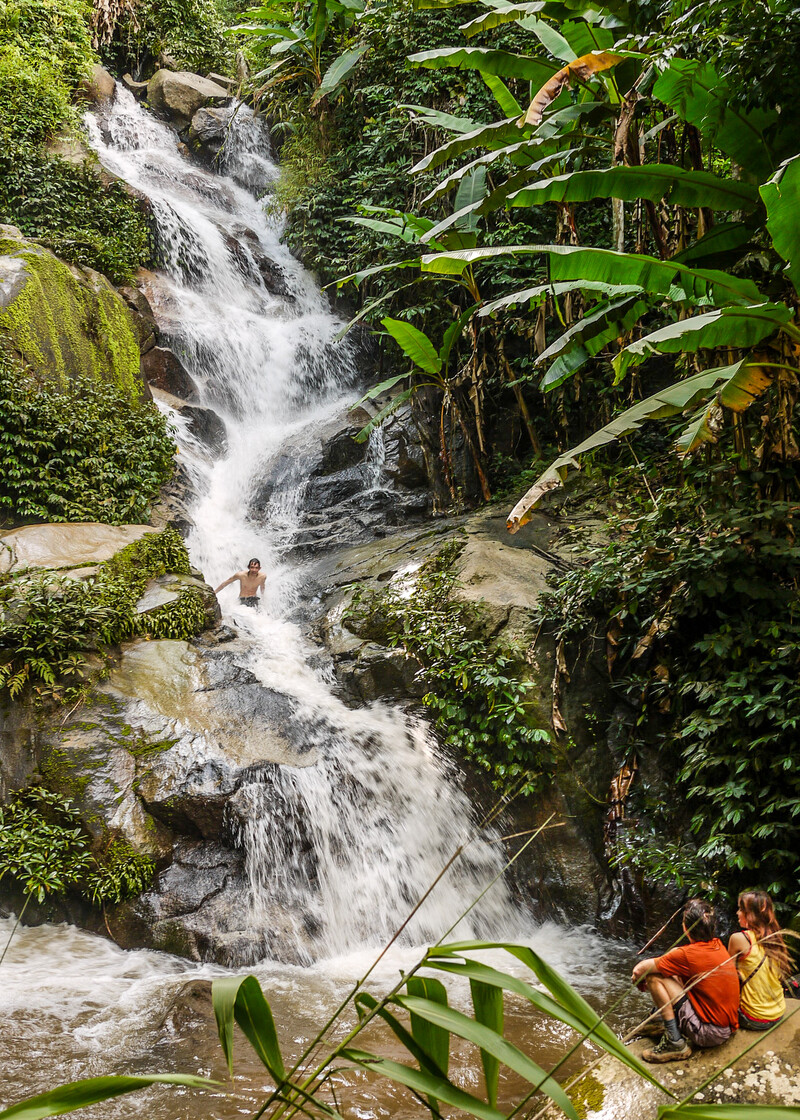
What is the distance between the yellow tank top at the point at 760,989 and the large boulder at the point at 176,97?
1909 cm

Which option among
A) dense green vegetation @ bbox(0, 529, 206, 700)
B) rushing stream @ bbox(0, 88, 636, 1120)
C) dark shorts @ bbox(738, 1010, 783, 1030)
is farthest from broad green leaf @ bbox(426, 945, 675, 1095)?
dense green vegetation @ bbox(0, 529, 206, 700)

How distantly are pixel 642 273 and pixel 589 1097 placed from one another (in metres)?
4.41

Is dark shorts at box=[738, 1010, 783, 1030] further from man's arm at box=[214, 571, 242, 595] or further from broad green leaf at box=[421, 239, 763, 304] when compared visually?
man's arm at box=[214, 571, 242, 595]

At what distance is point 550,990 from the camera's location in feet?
3.03

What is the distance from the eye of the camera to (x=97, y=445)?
9.69 m

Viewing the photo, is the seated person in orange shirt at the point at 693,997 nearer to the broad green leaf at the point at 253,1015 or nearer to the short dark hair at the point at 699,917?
the short dark hair at the point at 699,917

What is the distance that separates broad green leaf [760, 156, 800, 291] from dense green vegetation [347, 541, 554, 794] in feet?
12.2

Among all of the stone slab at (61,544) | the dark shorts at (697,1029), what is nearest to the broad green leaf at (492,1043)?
the dark shorts at (697,1029)

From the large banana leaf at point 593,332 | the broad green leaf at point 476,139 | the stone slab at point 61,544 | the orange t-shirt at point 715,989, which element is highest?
the broad green leaf at point 476,139

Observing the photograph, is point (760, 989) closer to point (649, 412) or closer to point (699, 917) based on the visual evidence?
point (699, 917)

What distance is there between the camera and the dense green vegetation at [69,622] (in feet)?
20.4

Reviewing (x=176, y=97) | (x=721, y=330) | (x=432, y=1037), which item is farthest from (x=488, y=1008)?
(x=176, y=97)

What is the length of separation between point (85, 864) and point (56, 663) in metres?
1.74

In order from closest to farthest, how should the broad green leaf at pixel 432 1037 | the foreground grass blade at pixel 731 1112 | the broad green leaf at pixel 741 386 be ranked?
the foreground grass blade at pixel 731 1112
the broad green leaf at pixel 432 1037
the broad green leaf at pixel 741 386
